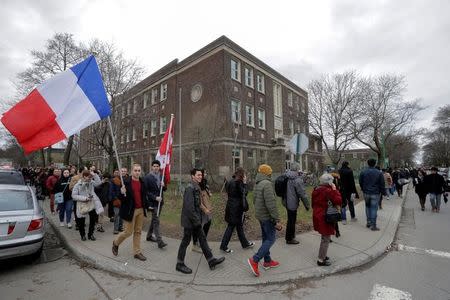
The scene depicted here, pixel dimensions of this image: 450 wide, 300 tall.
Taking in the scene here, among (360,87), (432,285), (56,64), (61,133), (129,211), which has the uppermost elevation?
(56,64)

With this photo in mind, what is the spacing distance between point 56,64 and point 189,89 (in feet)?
35.7

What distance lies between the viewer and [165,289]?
4.12m

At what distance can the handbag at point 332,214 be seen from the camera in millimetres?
4691

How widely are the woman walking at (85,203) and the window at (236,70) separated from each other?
59.9 feet

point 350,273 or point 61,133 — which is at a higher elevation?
point 61,133

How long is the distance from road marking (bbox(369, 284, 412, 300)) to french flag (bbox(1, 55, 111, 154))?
570cm

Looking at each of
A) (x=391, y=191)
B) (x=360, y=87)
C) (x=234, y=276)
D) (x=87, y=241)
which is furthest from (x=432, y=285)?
(x=360, y=87)

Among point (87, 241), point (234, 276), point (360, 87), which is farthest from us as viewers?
point (360, 87)

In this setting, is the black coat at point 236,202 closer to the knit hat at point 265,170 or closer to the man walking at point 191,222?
the knit hat at point 265,170

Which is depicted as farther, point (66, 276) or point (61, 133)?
point (61, 133)

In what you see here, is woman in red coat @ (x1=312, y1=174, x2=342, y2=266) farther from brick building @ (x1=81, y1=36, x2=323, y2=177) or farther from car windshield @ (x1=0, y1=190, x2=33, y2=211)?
brick building @ (x1=81, y1=36, x2=323, y2=177)

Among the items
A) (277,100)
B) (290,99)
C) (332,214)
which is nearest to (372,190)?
(332,214)

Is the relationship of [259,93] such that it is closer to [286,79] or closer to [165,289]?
[286,79]

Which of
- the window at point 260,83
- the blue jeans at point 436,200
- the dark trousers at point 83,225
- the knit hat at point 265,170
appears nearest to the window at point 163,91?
the window at point 260,83
